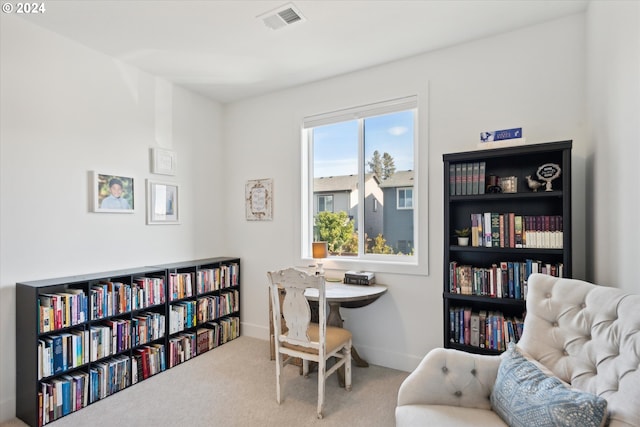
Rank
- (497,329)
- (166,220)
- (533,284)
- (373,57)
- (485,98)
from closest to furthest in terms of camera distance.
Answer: (533,284) < (497,329) < (485,98) < (373,57) < (166,220)

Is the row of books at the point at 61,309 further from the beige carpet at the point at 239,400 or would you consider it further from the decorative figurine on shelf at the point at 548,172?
the decorative figurine on shelf at the point at 548,172

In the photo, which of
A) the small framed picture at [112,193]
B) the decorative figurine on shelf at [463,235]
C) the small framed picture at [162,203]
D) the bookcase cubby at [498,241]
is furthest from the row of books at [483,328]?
the small framed picture at [112,193]

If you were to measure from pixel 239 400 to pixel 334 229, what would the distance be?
1.76 metres

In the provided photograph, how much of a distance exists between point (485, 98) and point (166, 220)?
10.3ft

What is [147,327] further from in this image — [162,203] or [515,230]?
[515,230]

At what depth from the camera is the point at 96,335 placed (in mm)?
2451

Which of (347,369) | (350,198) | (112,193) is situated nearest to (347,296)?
(347,369)

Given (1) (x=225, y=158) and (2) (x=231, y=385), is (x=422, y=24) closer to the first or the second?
(1) (x=225, y=158)

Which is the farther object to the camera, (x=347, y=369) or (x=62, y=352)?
(x=347, y=369)

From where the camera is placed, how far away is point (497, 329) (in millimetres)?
2275

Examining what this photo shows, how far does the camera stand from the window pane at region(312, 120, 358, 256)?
3.35 m

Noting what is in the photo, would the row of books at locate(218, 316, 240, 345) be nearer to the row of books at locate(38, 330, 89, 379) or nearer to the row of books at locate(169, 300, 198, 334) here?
the row of books at locate(169, 300, 198, 334)

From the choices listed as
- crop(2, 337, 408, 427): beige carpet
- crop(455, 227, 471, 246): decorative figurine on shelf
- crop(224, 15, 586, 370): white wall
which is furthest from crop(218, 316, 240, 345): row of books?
crop(455, 227, 471, 246): decorative figurine on shelf

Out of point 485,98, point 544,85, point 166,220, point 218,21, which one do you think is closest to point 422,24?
point 485,98
